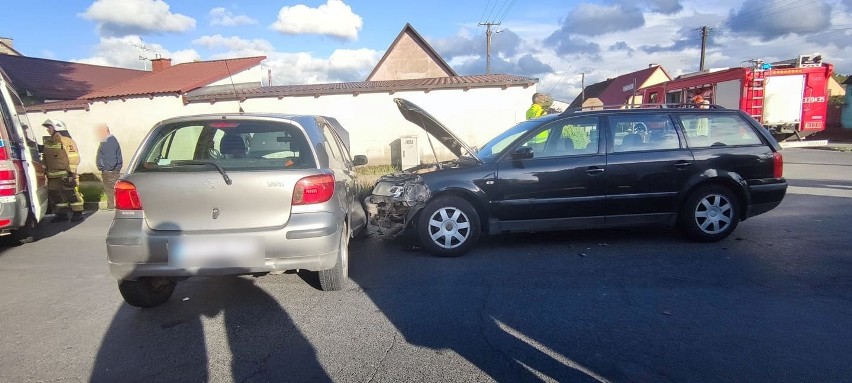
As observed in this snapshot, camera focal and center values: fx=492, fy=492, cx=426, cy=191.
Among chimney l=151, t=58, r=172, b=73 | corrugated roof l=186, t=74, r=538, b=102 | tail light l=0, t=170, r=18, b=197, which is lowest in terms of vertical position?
tail light l=0, t=170, r=18, b=197

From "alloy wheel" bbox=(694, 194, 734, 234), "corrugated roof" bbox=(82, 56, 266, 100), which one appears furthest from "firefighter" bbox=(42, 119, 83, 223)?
"alloy wheel" bbox=(694, 194, 734, 234)

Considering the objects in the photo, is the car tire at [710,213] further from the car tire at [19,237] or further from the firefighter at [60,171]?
the firefighter at [60,171]

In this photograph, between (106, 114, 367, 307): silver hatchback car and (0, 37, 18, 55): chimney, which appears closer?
(106, 114, 367, 307): silver hatchback car

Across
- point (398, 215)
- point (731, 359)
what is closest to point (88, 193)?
point (398, 215)

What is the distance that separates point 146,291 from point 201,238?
3.05ft

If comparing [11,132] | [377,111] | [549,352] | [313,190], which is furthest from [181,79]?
[549,352]

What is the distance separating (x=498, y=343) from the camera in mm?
3273

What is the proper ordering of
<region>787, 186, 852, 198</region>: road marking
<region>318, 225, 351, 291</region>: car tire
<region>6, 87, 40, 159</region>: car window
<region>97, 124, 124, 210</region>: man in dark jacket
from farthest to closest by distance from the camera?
<region>97, 124, 124, 210</region>: man in dark jacket → <region>787, 186, 852, 198</region>: road marking → <region>6, 87, 40, 159</region>: car window → <region>318, 225, 351, 291</region>: car tire

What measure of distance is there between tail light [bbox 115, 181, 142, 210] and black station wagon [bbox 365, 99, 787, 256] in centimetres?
257

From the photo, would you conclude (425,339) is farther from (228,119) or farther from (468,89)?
(468,89)

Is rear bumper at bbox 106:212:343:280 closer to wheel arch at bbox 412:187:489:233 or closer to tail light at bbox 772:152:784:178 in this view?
wheel arch at bbox 412:187:489:233

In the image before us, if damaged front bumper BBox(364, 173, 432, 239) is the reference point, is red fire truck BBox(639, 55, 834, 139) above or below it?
above

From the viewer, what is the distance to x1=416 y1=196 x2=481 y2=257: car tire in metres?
5.29

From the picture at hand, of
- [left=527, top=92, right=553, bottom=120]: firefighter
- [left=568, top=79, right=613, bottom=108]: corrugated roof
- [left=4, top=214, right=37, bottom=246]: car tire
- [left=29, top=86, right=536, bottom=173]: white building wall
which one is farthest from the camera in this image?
[left=568, top=79, right=613, bottom=108]: corrugated roof
